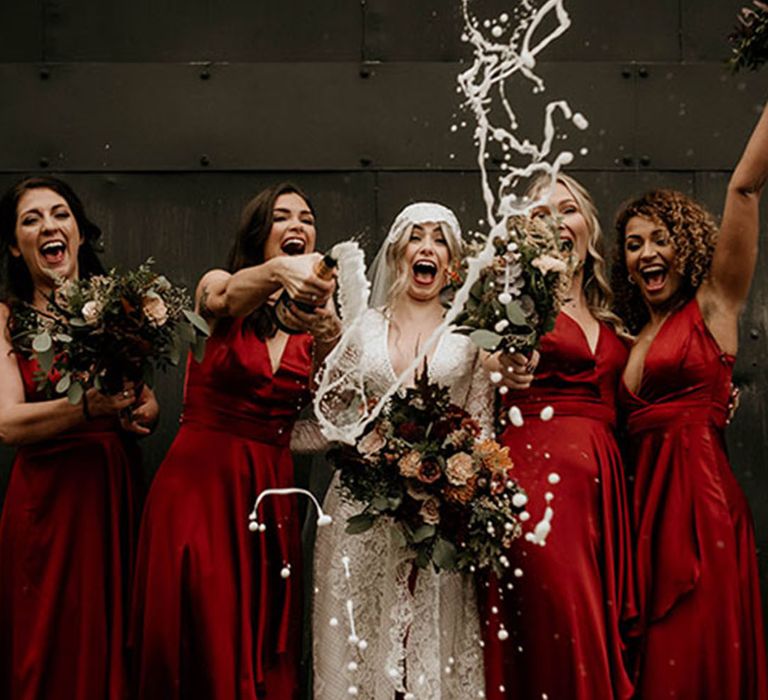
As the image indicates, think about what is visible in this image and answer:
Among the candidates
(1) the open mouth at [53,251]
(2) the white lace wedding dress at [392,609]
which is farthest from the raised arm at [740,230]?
(1) the open mouth at [53,251]

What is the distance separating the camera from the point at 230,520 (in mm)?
5449

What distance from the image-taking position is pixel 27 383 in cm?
560

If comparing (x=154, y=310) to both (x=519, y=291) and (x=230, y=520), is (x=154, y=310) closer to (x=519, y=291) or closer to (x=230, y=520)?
(x=230, y=520)

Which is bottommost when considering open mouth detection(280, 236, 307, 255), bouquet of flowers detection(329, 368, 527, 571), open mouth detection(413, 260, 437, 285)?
bouquet of flowers detection(329, 368, 527, 571)

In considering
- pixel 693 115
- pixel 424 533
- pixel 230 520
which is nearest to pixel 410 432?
pixel 424 533

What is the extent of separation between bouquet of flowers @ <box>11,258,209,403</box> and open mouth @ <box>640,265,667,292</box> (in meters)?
1.56

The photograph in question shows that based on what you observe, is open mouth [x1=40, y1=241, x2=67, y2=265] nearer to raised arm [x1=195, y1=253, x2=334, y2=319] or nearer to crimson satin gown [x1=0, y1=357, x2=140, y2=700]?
crimson satin gown [x1=0, y1=357, x2=140, y2=700]

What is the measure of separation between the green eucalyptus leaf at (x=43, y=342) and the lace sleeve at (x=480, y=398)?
4.59 ft

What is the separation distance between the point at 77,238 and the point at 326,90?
45.5 inches

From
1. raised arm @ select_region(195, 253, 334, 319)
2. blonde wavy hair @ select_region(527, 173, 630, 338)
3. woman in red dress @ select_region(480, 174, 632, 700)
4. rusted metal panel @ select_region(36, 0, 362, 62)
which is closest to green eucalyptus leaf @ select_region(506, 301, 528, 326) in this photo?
woman in red dress @ select_region(480, 174, 632, 700)

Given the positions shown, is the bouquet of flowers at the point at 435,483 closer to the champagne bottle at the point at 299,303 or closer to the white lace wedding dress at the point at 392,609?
the white lace wedding dress at the point at 392,609

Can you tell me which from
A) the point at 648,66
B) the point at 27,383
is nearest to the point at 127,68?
the point at 27,383

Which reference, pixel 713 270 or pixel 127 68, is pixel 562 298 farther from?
pixel 127 68

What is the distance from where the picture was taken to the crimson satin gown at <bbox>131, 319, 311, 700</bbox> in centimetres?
530
